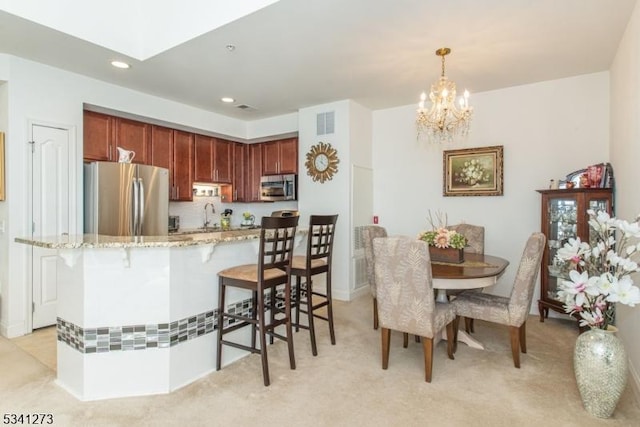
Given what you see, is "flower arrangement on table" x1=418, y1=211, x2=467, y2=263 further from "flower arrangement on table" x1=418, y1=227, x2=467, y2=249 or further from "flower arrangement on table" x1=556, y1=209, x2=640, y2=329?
"flower arrangement on table" x1=556, y1=209, x2=640, y2=329

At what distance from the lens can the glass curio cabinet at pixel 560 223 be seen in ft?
11.0


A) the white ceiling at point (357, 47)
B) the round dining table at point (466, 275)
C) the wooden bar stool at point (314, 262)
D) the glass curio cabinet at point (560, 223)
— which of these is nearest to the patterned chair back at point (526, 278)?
the round dining table at point (466, 275)

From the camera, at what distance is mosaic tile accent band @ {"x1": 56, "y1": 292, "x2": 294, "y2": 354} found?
2281 millimetres

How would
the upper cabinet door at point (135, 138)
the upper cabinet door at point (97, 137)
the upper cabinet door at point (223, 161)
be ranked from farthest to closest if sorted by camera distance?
1. the upper cabinet door at point (223, 161)
2. the upper cabinet door at point (135, 138)
3. the upper cabinet door at point (97, 137)

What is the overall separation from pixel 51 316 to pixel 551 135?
5670 millimetres

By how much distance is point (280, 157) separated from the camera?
5.53 meters

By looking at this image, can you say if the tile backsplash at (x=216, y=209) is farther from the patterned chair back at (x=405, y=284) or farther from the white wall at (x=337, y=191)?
the patterned chair back at (x=405, y=284)

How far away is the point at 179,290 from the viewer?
2439 millimetres

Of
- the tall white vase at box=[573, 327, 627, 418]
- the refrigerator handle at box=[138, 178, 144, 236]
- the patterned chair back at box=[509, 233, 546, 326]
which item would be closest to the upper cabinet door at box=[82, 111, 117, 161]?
the refrigerator handle at box=[138, 178, 144, 236]

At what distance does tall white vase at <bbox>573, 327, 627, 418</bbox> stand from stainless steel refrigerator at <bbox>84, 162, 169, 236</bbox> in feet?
13.0

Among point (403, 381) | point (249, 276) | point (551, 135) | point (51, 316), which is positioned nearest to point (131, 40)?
point (249, 276)

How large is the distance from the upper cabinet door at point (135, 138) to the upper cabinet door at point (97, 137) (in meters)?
0.08

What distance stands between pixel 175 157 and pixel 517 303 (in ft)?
14.3

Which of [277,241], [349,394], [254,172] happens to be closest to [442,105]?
[277,241]
